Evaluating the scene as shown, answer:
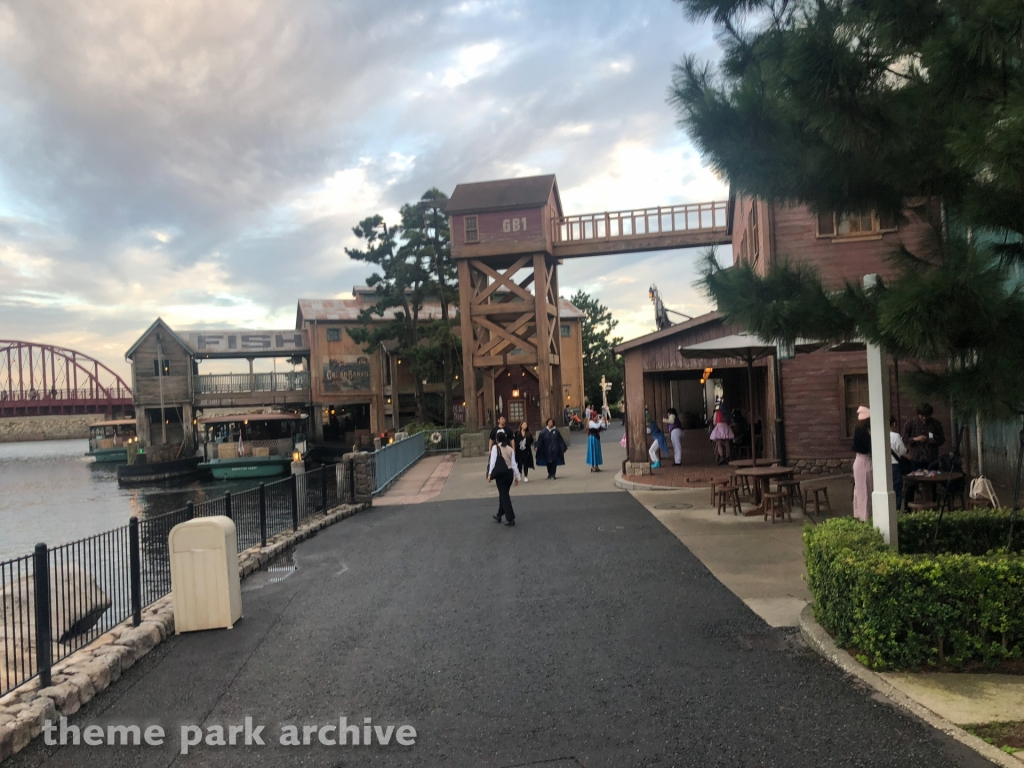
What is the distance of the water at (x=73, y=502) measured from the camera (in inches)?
1126

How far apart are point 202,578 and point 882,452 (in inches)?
241

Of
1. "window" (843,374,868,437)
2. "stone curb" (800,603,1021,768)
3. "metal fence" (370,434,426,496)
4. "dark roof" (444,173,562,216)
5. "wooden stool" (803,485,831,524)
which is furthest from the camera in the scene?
"dark roof" (444,173,562,216)

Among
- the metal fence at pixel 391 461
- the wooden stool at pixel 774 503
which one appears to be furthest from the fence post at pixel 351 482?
the wooden stool at pixel 774 503

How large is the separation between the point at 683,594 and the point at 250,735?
4.31 metres

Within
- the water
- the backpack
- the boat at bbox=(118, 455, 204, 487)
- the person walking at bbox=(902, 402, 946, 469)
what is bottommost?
the water

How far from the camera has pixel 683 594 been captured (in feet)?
24.0

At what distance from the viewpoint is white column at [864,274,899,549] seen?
604 centimetres

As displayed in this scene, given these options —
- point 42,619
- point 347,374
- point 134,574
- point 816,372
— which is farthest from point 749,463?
point 347,374

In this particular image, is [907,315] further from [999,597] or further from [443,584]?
[443,584]

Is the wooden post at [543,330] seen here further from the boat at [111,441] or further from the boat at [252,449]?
the boat at [111,441]

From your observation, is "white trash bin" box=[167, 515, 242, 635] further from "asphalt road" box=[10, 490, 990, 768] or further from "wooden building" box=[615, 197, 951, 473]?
"wooden building" box=[615, 197, 951, 473]

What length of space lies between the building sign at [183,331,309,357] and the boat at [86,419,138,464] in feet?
56.2

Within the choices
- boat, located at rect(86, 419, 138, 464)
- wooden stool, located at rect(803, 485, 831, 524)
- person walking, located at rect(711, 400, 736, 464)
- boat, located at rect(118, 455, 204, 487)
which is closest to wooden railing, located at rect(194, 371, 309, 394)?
boat, located at rect(118, 455, 204, 487)

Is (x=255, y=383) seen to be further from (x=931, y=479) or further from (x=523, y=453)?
(x=931, y=479)
